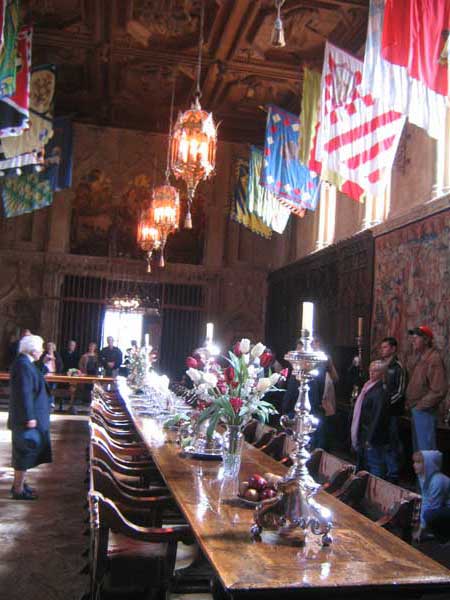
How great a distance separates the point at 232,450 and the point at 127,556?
855mm

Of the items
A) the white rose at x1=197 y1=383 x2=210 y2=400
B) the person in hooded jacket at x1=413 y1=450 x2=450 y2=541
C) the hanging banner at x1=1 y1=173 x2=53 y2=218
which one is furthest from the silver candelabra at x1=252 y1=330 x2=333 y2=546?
Result: the hanging banner at x1=1 y1=173 x2=53 y2=218

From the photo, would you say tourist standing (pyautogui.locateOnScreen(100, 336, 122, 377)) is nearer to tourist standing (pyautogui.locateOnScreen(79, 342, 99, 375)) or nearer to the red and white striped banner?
tourist standing (pyautogui.locateOnScreen(79, 342, 99, 375))

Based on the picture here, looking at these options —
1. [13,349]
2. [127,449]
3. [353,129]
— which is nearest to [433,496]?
[127,449]

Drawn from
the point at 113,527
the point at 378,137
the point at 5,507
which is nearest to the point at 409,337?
the point at 378,137

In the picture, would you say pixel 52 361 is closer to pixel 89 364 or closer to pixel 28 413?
pixel 89 364

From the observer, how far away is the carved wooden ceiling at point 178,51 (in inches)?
468

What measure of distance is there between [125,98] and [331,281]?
789cm

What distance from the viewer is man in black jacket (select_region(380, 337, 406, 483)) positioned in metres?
6.61

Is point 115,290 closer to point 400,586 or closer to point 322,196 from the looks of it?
point 322,196

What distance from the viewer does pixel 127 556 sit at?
10.6 ft

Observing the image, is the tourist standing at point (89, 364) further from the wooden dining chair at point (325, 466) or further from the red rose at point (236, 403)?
the red rose at point (236, 403)

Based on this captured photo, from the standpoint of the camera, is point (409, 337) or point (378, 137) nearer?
point (378, 137)

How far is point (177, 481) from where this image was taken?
3.57 meters

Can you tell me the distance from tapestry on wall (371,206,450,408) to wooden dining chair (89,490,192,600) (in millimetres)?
5852
